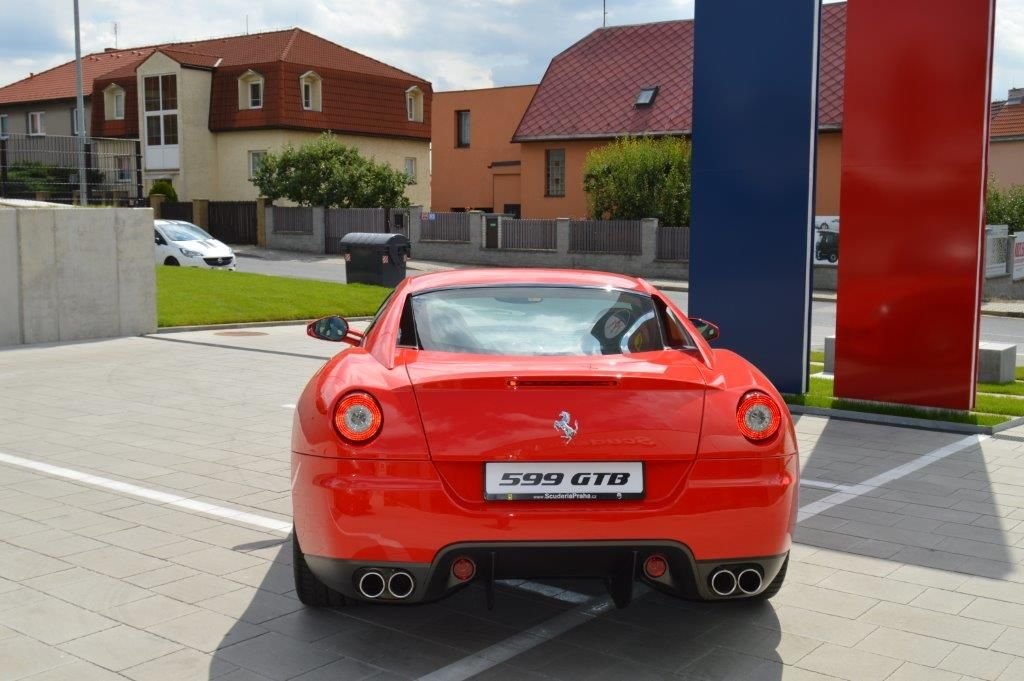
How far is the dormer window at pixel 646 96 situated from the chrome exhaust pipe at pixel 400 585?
136ft

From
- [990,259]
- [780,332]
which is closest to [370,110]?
[990,259]

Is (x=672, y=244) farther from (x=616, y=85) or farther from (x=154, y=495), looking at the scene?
(x=154, y=495)

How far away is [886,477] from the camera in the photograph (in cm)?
761

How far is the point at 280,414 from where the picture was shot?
9836 mm

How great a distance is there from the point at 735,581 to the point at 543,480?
32.3 inches

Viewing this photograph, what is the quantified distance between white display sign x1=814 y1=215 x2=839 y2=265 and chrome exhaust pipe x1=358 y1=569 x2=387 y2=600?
1149 inches

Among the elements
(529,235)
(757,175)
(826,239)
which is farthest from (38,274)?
(529,235)

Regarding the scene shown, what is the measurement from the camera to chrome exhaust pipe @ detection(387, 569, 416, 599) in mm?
3936

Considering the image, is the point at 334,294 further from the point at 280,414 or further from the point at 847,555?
the point at 847,555

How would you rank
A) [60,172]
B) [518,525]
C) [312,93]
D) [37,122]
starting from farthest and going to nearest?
[37,122] < [312,93] < [60,172] < [518,525]

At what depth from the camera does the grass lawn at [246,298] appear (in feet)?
60.0

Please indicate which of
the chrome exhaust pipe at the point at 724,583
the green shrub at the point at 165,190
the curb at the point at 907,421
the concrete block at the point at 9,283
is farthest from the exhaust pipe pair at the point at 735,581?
the green shrub at the point at 165,190

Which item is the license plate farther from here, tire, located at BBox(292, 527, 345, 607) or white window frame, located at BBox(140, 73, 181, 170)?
white window frame, located at BBox(140, 73, 181, 170)

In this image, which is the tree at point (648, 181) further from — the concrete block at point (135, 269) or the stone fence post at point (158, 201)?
the concrete block at point (135, 269)
